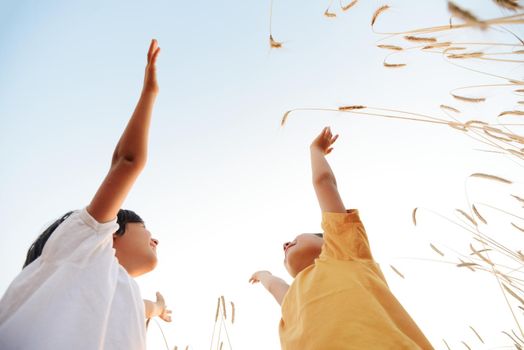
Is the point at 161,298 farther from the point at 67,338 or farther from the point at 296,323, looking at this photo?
the point at 67,338

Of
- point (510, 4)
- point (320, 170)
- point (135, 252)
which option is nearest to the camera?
point (510, 4)

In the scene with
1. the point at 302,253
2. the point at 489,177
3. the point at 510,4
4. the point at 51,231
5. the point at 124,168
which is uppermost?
the point at 510,4

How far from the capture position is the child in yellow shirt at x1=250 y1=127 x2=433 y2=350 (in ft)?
4.46

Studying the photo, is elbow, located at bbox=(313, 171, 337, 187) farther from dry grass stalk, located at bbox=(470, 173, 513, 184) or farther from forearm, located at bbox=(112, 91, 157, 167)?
forearm, located at bbox=(112, 91, 157, 167)

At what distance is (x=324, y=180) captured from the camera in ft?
6.47

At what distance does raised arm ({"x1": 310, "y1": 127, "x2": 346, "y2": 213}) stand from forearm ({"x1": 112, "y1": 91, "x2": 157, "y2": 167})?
105 cm

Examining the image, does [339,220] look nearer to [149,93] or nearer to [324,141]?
[324,141]

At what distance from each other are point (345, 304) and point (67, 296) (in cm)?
107

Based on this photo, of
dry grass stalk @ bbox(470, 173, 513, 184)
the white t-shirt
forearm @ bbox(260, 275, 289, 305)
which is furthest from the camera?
forearm @ bbox(260, 275, 289, 305)

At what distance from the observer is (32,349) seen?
3.31 feet

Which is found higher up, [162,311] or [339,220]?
[339,220]

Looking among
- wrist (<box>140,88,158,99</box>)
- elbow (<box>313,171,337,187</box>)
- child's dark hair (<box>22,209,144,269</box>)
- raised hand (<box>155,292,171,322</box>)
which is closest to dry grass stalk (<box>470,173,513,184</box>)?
elbow (<box>313,171,337,187</box>)

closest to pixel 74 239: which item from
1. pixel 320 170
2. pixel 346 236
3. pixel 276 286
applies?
pixel 346 236

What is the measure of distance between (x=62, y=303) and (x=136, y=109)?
2.21 ft
